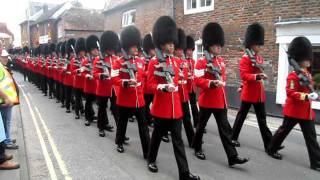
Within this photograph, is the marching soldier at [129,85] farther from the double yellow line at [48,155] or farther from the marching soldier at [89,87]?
the marching soldier at [89,87]

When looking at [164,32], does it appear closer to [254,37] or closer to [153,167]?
[153,167]

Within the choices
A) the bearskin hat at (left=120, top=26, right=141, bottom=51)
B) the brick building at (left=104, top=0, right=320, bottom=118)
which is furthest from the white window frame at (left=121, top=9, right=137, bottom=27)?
the bearskin hat at (left=120, top=26, right=141, bottom=51)

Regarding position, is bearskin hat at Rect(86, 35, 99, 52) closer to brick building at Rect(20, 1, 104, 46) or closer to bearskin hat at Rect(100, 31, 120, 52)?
bearskin hat at Rect(100, 31, 120, 52)

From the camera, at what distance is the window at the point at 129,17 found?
20.9 m

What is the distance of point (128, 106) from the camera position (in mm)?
6414

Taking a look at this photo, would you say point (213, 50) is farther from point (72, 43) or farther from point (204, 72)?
point (72, 43)

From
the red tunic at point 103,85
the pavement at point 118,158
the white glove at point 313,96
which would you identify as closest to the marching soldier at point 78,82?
the pavement at point 118,158

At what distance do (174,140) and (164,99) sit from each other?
0.58 meters

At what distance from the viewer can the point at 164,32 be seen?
5.45 m

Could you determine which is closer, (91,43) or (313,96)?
(313,96)

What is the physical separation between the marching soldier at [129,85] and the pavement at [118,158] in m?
0.54

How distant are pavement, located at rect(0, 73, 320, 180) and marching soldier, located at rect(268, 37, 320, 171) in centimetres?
39

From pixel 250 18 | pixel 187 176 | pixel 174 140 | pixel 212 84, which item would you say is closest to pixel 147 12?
pixel 250 18

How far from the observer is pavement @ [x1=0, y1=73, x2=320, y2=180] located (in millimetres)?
5520
